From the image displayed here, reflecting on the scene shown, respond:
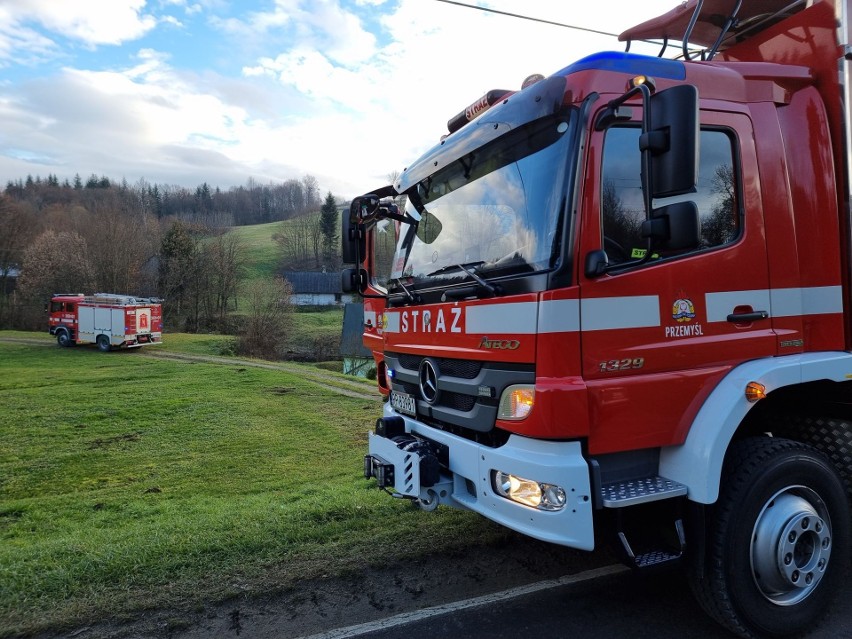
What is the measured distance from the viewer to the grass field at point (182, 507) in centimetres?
378

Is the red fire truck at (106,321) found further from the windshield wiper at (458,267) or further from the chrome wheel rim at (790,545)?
the chrome wheel rim at (790,545)

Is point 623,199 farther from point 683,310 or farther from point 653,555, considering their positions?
point 653,555

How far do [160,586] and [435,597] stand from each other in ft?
6.08

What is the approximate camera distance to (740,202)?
10.7 ft

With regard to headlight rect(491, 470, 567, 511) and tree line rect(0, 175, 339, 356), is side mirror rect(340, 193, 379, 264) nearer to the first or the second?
headlight rect(491, 470, 567, 511)

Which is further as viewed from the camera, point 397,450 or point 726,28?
point 726,28

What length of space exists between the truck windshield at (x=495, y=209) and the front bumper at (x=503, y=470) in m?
0.95

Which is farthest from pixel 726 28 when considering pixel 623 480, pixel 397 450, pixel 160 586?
pixel 160 586

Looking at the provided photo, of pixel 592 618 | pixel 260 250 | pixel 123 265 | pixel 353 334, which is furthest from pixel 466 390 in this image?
pixel 260 250

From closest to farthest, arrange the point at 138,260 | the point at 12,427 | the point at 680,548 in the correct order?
the point at 680,548 → the point at 12,427 → the point at 138,260

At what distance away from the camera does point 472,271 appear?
11.2 feet

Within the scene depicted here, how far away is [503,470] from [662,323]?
1.16m

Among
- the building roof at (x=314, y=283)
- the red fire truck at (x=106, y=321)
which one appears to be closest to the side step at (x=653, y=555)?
the red fire truck at (x=106, y=321)

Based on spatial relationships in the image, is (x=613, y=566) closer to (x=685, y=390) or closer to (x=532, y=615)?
(x=532, y=615)
